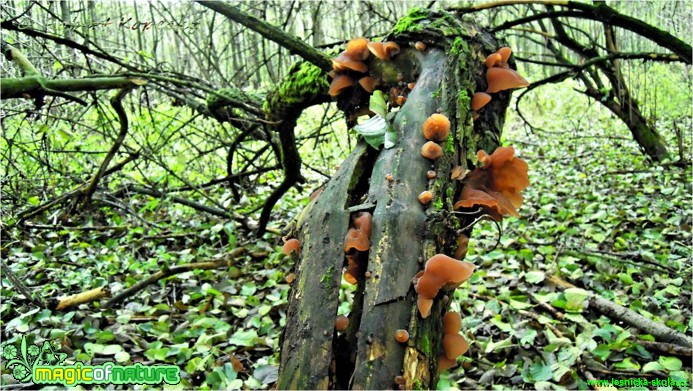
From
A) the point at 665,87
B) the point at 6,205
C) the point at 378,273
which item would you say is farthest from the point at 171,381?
the point at 665,87

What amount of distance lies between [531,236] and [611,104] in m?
2.81

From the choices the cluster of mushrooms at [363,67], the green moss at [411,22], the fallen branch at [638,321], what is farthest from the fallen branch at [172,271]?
the fallen branch at [638,321]

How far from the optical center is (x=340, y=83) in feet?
7.12

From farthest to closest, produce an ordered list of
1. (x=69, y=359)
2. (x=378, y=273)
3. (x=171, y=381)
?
(x=69, y=359)
(x=171, y=381)
(x=378, y=273)

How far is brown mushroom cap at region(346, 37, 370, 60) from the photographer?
6.92ft

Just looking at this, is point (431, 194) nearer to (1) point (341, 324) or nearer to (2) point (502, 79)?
(1) point (341, 324)

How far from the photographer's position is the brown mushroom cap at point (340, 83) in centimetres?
217

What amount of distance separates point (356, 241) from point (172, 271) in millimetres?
2121

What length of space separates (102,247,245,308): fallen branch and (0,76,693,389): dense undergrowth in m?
0.04

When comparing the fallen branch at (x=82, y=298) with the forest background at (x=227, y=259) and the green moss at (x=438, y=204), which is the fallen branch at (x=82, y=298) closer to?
the forest background at (x=227, y=259)

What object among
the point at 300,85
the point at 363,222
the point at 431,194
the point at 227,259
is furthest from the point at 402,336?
the point at 227,259

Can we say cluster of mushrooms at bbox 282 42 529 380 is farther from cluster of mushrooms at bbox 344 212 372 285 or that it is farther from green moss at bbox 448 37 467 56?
green moss at bbox 448 37 467 56

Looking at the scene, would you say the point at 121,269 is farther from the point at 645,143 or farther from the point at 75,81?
the point at 645,143

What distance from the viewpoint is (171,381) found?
220 cm
